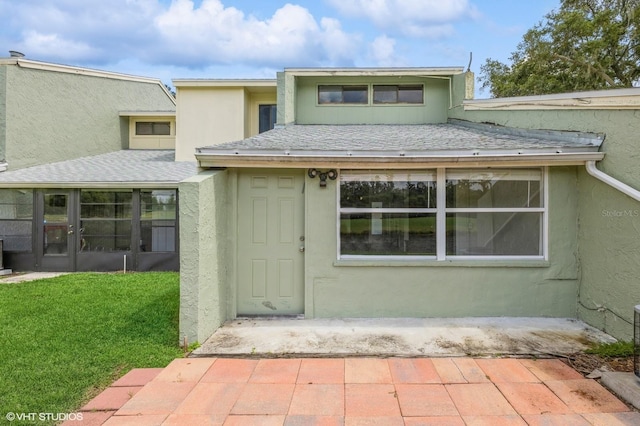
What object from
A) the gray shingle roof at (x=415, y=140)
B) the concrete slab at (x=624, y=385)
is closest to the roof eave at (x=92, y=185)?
the gray shingle roof at (x=415, y=140)

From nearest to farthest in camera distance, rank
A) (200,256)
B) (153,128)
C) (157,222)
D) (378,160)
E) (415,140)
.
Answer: (200,256) < (378,160) < (415,140) < (157,222) < (153,128)

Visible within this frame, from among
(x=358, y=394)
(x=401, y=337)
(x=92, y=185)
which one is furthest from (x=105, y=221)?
(x=358, y=394)

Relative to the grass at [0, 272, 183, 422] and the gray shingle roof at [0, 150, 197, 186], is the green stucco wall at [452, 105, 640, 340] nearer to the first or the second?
the grass at [0, 272, 183, 422]

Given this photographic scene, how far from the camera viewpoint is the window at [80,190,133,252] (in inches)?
461

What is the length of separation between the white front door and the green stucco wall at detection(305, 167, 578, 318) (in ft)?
0.81

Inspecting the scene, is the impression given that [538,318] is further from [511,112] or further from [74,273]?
[74,273]

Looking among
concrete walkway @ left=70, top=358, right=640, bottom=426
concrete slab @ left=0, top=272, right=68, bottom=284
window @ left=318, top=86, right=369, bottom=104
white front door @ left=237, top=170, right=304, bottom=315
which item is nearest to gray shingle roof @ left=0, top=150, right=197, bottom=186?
concrete slab @ left=0, top=272, right=68, bottom=284

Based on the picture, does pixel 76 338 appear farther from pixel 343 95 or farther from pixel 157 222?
pixel 343 95

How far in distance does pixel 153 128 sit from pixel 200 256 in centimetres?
1302

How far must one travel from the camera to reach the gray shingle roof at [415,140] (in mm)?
5965

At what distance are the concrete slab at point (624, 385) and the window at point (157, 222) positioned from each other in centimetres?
1070

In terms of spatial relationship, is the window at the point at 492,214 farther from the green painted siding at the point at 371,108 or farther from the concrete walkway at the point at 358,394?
the green painted siding at the point at 371,108

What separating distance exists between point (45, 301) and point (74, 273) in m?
3.88

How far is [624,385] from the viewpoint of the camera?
13.2 feet
